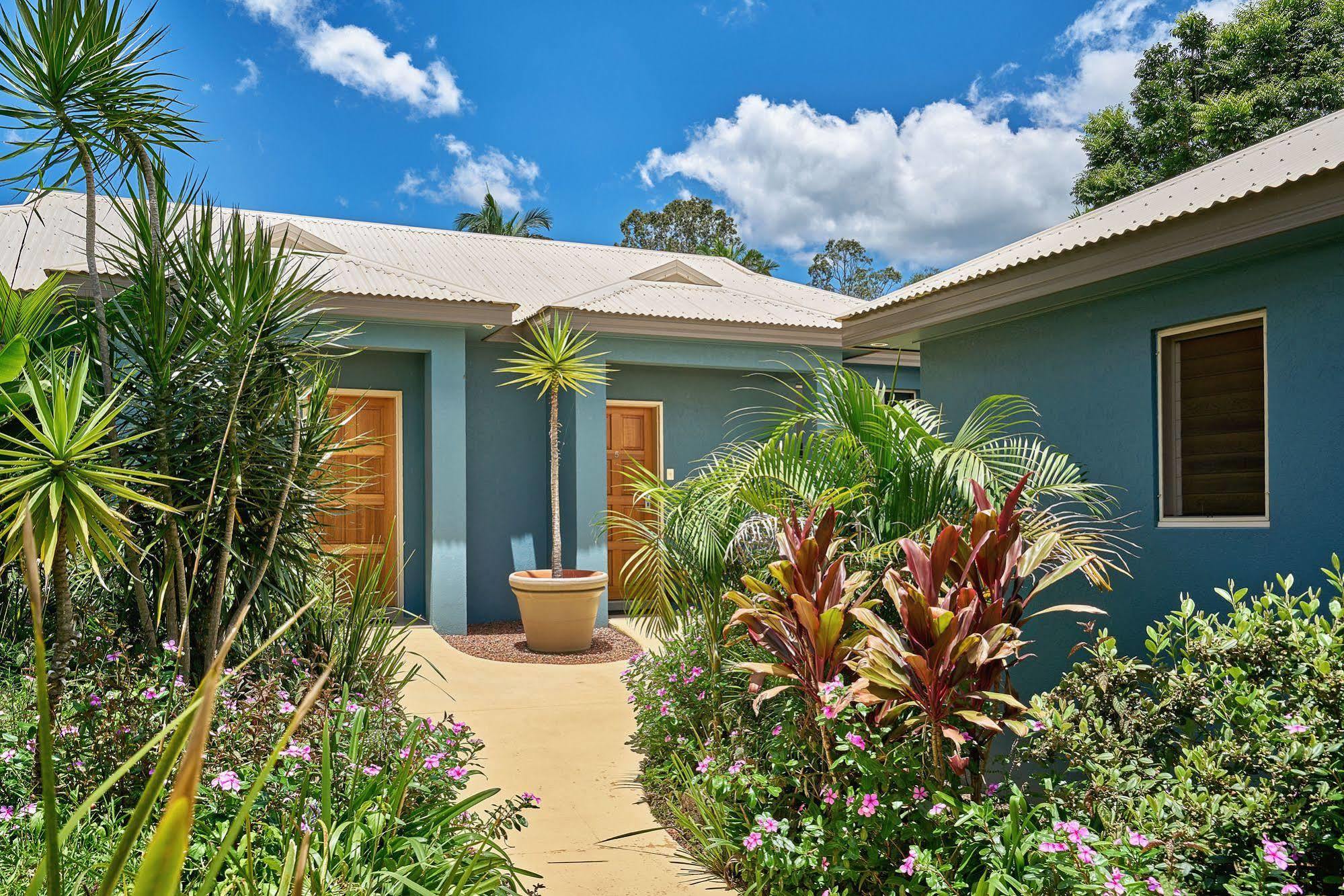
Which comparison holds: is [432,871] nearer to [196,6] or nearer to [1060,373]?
[1060,373]

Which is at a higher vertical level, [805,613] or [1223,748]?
[805,613]

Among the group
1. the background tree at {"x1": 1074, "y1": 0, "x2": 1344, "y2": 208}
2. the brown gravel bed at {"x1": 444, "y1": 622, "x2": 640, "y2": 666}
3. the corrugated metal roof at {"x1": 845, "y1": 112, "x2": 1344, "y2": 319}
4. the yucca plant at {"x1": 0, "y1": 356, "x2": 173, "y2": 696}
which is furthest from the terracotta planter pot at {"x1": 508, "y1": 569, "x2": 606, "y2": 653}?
the background tree at {"x1": 1074, "y1": 0, "x2": 1344, "y2": 208}

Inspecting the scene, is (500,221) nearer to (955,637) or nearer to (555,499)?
(555,499)

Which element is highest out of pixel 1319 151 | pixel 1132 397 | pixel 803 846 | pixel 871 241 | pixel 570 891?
pixel 871 241

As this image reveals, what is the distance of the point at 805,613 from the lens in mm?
3924

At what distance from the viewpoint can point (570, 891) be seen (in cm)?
388

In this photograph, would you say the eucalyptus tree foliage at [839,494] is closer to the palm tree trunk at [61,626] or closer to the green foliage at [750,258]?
the palm tree trunk at [61,626]

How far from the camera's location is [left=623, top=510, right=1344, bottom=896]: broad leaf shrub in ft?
9.68

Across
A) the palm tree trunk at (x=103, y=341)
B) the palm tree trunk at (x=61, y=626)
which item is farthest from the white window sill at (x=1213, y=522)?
the palm tree trunk at (x=61, y=626)

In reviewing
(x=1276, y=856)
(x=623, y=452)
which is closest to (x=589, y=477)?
(x=623, y=452)

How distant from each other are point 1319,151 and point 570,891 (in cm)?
553

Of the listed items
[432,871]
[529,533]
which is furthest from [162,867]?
[529,533]

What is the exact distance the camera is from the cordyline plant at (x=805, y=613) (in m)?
3.91

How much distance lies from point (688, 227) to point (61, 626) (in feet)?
99.9
